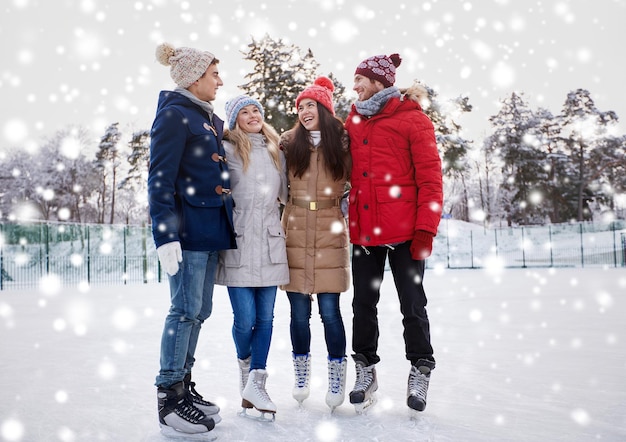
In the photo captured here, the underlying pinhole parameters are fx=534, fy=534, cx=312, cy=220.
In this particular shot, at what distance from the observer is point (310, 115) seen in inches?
121

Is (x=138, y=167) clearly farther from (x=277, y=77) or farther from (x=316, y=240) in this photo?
(x=316, y=240)

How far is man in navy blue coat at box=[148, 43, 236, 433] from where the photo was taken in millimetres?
2545

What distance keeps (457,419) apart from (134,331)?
4480mm

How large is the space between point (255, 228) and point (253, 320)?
19.8 inches

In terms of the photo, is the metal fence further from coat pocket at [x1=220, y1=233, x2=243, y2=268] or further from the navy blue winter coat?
the navy blue winter coat

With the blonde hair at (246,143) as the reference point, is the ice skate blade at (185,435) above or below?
below

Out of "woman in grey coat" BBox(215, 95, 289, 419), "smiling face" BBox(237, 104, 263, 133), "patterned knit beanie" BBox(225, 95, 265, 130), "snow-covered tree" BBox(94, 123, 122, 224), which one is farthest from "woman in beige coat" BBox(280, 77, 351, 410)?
"snow-covered tree" BBox(94, 123, 122, 224)

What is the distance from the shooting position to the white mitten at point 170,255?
2.50 meters

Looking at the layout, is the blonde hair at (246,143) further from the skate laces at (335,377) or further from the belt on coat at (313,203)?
the skate laces at (335,377)

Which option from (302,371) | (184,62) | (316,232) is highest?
(184,62)

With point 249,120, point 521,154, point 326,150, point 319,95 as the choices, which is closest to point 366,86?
point 319,95

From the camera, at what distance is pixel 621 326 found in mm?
5918

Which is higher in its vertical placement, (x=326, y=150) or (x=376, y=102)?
(x=376, y=102)

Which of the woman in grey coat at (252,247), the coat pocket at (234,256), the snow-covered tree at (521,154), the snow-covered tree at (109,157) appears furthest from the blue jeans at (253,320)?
the snow-covered tree at (109,157)
